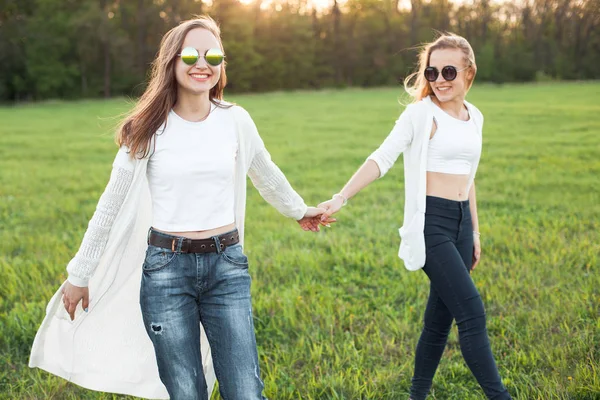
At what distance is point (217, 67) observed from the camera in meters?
3.11

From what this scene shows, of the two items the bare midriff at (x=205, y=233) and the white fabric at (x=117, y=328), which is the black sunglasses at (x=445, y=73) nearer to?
the white fabric at (x=117, y=328)

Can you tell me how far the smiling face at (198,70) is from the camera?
9.99 feet

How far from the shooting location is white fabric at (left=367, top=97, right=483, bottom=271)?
3.52 m

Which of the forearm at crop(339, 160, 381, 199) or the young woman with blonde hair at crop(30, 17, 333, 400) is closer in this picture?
the young woman with blonde hair at crop(30, 17, 333, 400)

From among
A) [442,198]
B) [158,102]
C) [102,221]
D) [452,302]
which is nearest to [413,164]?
[442,198]

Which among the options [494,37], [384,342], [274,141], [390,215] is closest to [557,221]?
[390,215]

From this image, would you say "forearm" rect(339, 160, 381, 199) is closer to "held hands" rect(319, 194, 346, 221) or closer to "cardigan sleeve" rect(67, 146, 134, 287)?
"held hands" rect(319, 194, 346, 221)

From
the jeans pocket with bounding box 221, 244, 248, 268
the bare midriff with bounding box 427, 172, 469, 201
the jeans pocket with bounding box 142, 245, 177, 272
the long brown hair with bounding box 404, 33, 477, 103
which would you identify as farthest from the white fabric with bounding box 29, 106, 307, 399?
the long brown hair with bounding box 404, 33, 477, 103

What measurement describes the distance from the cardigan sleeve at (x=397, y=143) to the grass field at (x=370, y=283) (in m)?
1.49

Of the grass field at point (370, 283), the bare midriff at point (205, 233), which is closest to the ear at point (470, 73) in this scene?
the bare midriff at point (205, 233)

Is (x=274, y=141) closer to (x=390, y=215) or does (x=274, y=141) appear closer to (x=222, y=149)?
(x=390, y=215)

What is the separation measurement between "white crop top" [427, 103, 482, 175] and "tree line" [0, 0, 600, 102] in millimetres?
57681

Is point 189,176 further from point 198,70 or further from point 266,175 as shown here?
point 266,175

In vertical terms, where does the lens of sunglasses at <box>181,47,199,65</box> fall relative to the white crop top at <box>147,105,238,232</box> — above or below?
above
